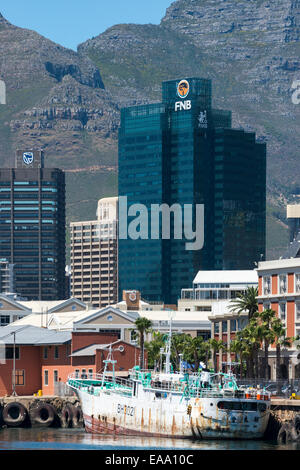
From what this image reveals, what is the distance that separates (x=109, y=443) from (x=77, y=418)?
33.5 meters

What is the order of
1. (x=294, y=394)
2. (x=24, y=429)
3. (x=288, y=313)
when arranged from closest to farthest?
(x=294, y=394)
(x=24, y=429)
(x=288, y=313)

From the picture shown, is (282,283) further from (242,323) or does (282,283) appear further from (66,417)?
(66,417)

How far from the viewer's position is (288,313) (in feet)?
466

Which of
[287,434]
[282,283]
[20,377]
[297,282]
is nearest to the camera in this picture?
[287,434]

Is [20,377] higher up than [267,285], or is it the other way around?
[267,285]

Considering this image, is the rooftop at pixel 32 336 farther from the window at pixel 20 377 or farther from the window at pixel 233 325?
the window at pixel 233 325

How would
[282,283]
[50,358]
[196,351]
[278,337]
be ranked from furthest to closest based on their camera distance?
[196,351] < [50,358] < [282,283] < [278,337]

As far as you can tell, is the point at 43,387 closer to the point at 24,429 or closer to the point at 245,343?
the point at 24,429

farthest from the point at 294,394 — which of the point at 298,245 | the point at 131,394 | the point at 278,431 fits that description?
the point at 298,245

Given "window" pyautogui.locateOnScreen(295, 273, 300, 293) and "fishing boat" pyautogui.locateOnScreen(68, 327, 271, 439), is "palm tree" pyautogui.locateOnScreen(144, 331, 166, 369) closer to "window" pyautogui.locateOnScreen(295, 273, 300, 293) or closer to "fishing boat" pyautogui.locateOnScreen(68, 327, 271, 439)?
"window" pyautogui.locateOnScreen(295, 273, 300, 293)

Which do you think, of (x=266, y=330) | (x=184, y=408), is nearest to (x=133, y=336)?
(x=266, y=330)

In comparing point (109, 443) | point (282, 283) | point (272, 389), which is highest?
point (282, 283)

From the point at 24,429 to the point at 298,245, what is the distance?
4802 centimetres

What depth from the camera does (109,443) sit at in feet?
333
